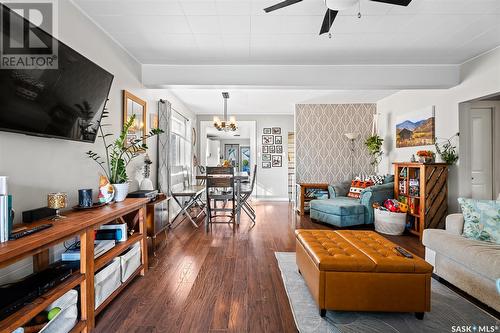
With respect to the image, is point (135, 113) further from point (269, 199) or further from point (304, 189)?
point (269, 199)

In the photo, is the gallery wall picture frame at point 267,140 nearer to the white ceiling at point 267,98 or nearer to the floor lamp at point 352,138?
the white ceiling at point 267,98

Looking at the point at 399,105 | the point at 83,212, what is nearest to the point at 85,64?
the point at 83,212

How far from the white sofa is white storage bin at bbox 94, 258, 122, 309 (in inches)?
115

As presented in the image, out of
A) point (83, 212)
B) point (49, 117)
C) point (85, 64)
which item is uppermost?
point (85, 64)

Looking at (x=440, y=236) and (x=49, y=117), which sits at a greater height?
(x=49, y=117)

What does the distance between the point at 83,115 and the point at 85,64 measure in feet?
1.37

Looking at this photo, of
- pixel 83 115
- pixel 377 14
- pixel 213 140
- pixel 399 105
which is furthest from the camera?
pixel 213 140

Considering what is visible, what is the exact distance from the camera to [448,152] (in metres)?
3.55

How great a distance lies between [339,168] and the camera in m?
5.57

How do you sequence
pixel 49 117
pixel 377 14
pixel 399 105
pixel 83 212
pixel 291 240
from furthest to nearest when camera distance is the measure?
pixel 399 105, pixel 291 240, pixel 377 14, pixel 83 212, pixel 49 117

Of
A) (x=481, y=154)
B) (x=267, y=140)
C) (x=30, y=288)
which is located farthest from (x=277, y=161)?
(x=30, y=288)

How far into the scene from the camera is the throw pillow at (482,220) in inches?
83.3

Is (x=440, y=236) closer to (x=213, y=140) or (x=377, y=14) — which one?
(x=377, y=14)

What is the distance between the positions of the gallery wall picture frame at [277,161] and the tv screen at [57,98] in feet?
17.2
